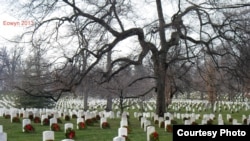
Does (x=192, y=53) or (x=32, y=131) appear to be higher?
(x=192, y=53)

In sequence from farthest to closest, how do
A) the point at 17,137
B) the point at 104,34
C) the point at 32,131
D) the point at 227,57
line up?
the point at 227,57, the point at 104,34, the point at 32,131, the point at 17,137

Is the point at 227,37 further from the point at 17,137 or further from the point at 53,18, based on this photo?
the point at 17,137

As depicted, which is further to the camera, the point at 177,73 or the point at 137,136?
the point at 177,73

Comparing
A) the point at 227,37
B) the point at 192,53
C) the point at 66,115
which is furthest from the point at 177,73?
the point at 66,115

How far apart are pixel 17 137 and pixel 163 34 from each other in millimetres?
8962

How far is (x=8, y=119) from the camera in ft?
66.8

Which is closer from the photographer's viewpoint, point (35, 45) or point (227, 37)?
point (35, 45)

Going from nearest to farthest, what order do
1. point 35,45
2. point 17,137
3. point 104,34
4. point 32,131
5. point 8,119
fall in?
point 17,137, point 32,131, point 35,45, point 104,34, point 8,119

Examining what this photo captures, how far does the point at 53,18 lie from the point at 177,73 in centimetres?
770

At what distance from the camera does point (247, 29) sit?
1686 cm

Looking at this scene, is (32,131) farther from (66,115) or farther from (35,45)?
(66,115)

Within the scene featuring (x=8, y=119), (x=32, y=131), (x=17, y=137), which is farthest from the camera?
(x=8, y=119)

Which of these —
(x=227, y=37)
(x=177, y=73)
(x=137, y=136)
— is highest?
(x=227, y=37)

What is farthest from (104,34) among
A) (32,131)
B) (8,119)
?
(8,119)
